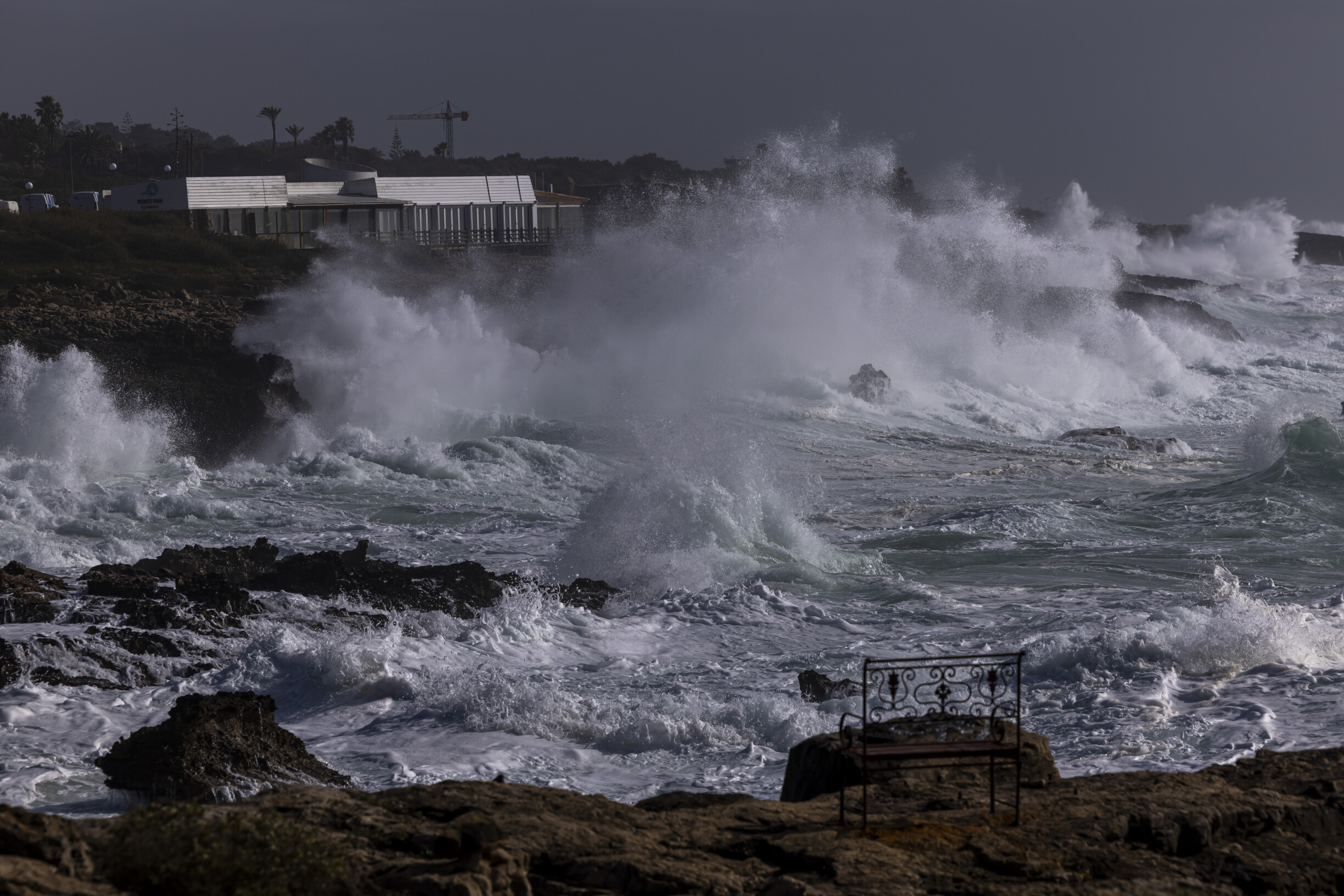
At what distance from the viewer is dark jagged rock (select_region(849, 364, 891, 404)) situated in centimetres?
3259

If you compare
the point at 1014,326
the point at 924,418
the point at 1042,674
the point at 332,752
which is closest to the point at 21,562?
the point at 332,752

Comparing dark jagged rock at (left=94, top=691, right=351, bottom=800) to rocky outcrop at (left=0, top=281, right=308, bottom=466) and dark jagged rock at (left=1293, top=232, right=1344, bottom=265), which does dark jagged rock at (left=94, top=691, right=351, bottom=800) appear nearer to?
rocky outcrop at (left=0, top=281, right=308, bottom=466)

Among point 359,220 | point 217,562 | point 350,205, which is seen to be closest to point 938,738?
point 217,562

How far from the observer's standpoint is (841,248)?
38000 mm

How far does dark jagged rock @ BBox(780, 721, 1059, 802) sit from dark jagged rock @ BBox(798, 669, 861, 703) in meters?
3.15

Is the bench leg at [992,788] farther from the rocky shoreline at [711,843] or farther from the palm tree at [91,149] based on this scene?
the palm tree at [91,149]

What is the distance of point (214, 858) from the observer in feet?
13.7

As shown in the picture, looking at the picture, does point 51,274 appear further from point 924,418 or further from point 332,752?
point 332,752

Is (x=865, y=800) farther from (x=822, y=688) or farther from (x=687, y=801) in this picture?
(x=822, y=688)

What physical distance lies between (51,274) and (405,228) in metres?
16.2

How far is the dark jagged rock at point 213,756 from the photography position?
309 inches

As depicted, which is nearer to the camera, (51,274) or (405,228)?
(51,274)

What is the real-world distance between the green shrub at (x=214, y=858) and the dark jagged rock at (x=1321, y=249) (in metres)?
107

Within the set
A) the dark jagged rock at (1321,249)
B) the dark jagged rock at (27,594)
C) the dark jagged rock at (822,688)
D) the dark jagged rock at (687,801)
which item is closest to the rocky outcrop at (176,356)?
the dark jagged rock at (27,594)
